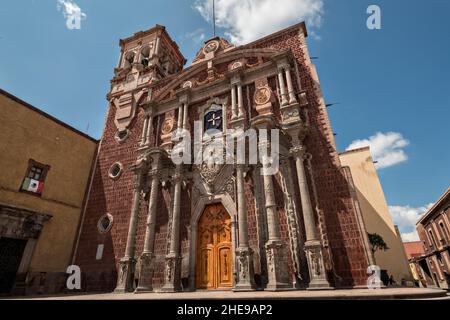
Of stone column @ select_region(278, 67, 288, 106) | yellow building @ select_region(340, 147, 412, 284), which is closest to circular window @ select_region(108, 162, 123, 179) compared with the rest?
stone column @ select_region(278, 67, 288, 106)

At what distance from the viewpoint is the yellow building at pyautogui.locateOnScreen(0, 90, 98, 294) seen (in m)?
11.2

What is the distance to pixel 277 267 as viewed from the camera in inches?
307

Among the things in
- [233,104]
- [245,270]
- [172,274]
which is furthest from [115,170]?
[245,270]

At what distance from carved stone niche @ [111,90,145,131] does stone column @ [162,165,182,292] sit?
21.7 feet

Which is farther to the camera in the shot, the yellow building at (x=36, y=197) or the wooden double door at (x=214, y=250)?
the yellow building at (x=36, y=197)

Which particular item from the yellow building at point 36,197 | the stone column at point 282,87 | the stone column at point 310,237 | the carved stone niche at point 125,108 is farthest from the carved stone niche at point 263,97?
the yellow building at point 36,197

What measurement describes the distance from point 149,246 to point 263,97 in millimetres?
8435

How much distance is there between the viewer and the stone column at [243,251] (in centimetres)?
812

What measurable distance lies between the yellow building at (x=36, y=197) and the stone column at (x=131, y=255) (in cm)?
415

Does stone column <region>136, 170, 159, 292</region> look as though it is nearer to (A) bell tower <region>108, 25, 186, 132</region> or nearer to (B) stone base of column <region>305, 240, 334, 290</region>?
(A) bell tower <region>108, 25, 186, 132</region>

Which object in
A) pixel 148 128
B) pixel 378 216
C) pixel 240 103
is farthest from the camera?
pixel 378 216

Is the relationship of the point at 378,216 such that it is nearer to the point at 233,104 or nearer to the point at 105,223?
the point at 233,104

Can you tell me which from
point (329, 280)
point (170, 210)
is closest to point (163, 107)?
point (170, 210)

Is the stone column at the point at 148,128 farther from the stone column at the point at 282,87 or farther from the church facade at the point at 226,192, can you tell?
the stone column at the point at 282,87
